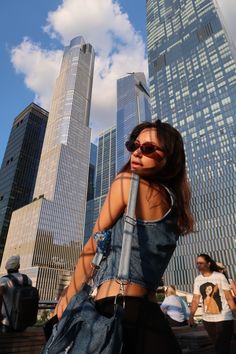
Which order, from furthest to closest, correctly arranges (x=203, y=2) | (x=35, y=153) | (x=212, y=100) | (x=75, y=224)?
(x=35, y=153)
(x=203, y=2)
(x=75, y=224)
(x=212, y=100)

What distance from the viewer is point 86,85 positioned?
134000mm

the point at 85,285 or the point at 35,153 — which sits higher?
the point at 35,153

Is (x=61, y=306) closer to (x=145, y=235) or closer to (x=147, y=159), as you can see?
(x=145, y=235)

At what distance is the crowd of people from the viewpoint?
1.16 meters

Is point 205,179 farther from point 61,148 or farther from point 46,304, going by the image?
point 46,304

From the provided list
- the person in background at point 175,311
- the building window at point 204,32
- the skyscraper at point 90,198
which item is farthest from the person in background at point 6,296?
the skyscraper at point 90,198

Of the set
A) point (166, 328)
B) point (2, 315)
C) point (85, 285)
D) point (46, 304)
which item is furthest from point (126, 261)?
point (46, 304)

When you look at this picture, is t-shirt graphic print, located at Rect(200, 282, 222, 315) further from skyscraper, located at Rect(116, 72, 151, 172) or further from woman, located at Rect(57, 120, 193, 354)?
skyscraper, located at Rect(116, 72, 151, 172)

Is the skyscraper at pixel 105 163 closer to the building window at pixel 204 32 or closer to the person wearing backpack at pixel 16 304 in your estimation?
the building window at pixel 204 32

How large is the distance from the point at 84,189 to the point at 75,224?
16.3 meters

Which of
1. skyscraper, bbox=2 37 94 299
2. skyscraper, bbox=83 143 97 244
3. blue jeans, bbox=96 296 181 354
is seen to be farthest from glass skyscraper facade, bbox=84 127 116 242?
blue jeans, bbox=96 296 181 354

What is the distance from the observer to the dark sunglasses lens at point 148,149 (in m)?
1.55

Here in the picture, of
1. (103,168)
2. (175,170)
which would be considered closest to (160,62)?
(103,168)

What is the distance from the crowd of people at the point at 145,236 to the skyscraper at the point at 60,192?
8086 cm
